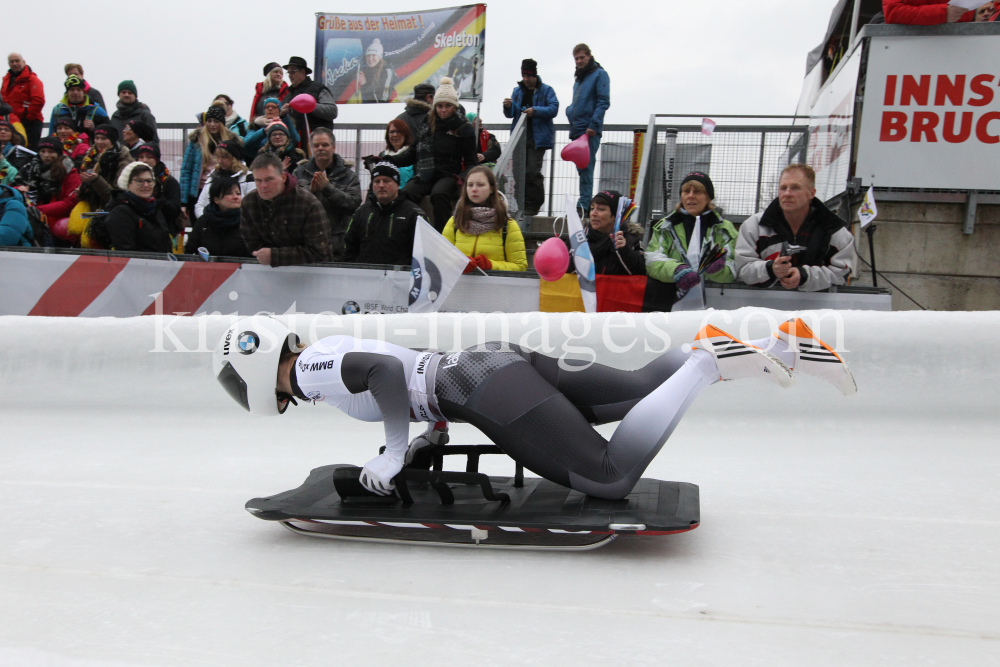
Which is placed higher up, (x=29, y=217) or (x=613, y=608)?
(x=29, y=217)

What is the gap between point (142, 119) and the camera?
7.28 meters

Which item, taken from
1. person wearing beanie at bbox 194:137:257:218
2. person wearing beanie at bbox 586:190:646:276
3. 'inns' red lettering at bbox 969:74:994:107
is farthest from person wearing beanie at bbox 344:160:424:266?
'inns' red lettering at bbox 969:74:994:107

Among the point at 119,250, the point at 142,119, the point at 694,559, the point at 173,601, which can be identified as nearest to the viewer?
the point at 173,601

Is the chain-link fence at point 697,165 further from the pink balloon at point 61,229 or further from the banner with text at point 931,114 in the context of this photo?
the pink balloon at point 61,229

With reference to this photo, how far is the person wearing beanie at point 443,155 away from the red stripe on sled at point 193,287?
4.98 ft

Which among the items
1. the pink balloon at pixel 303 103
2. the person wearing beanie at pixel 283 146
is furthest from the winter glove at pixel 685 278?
the pink balloon at pixel 303 103

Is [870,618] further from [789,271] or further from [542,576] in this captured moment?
[789,271]

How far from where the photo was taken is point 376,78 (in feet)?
24.9

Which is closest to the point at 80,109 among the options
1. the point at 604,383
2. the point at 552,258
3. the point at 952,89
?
the point at 552,258

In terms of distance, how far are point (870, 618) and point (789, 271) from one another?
2441 millimetres

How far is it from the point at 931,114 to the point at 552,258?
2.90 meters

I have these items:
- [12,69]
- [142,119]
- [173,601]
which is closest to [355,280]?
[173,601]

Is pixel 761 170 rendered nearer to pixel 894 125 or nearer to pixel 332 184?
pixel 894 125

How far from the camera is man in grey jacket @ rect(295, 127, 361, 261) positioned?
17.5ft
